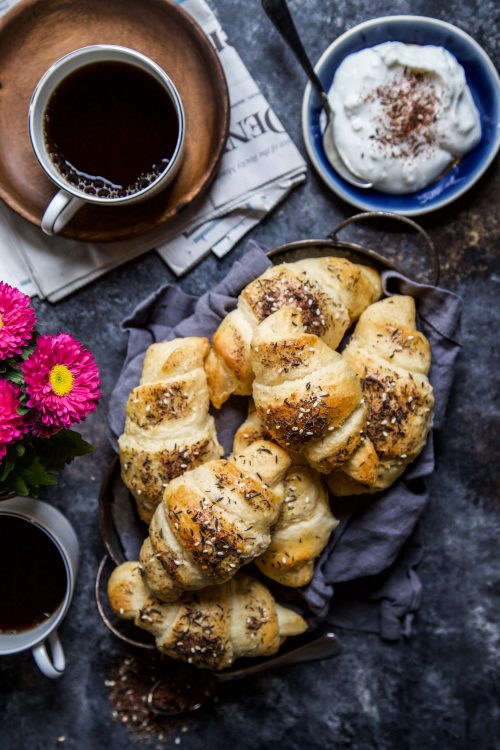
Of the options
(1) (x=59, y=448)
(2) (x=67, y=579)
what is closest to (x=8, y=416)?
(1) (x=59, y=448)

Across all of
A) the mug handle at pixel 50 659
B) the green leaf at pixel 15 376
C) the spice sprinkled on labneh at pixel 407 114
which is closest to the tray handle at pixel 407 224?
the spice sprinkled on labneh at pixel 407 114

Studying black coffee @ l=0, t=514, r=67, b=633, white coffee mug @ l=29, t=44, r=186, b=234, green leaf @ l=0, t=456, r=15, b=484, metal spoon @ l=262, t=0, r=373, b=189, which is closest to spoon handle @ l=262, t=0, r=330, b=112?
metal spoon @ l=262, t=0, r=373, b=189

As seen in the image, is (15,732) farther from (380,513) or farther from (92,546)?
(380,513)

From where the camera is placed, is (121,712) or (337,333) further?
(121,712)

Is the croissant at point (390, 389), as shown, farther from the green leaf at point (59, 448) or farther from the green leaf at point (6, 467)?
the green leaf at point (6, 467)

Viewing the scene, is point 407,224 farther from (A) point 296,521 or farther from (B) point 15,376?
(B) point 15,376

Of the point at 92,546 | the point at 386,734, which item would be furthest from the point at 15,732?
the point at 386,734
